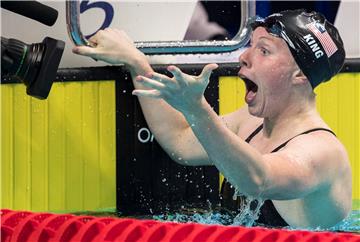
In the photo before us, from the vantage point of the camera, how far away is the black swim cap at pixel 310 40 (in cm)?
279

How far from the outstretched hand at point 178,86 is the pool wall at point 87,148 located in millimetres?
845

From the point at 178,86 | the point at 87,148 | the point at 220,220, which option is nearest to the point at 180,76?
the point at 178,86

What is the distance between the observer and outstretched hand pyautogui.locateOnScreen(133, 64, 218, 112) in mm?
2164

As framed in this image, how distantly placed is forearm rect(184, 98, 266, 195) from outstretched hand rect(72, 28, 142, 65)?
740 millimetres

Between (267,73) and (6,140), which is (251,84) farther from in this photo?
(6,140)

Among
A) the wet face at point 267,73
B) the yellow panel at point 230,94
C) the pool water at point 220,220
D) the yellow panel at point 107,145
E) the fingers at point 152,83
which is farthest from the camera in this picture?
the yellow panel at point 230,94

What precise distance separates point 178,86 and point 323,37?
74cm

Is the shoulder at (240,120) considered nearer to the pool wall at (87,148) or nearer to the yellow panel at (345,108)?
the pool wall at (87,148)

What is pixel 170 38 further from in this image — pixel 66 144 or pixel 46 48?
pixel 46 48

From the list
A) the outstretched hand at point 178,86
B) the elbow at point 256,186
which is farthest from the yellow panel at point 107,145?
the outstretched hand at point 178,86

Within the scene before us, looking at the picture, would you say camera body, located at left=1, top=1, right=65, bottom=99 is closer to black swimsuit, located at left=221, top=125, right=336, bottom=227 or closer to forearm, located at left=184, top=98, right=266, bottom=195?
forearm, located at left=184, top=98, right=266, bottom=195

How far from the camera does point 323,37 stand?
111 inches

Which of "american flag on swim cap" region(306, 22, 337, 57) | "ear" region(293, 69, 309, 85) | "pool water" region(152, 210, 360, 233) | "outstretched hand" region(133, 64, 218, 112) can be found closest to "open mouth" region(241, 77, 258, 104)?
"ear" region(293, 69, 309, 85)

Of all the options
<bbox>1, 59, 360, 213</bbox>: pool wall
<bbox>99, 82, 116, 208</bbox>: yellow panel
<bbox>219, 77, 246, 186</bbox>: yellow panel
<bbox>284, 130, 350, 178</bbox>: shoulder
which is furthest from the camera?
<bbox>219, 77, 246, 186</bbox>: yellow panel
